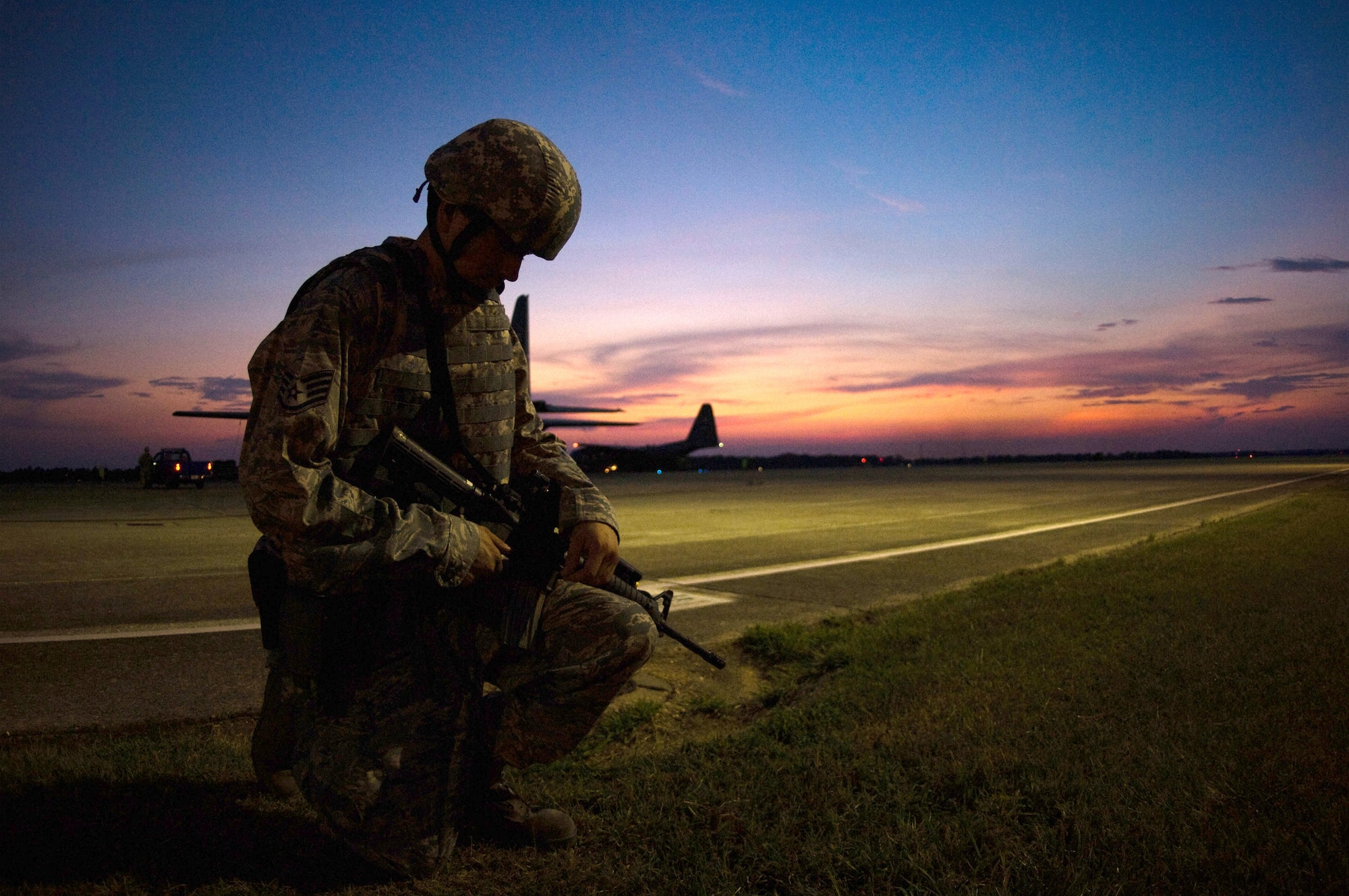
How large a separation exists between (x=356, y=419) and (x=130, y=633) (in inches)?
162

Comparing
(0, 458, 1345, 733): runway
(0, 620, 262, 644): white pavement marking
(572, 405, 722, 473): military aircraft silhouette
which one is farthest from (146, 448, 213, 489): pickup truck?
(0, 620, 262, 644): white pavement marking

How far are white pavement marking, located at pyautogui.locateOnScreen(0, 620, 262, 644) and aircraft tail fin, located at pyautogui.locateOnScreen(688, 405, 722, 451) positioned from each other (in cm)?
6005

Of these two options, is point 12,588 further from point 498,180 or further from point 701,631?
point 498,180

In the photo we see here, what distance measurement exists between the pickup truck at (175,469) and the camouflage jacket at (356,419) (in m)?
29.2

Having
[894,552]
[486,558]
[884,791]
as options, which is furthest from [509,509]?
[894,552]

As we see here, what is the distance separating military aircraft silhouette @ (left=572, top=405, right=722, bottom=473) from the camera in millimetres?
47859

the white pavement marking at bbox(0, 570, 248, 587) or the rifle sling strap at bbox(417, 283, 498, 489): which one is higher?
the rifle sling strap at bbox(417, 283, 498, 489)

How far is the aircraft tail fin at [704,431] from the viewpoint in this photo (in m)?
66.1

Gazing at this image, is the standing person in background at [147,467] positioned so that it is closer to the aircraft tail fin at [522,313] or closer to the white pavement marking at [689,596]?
the aircraft tail fin at [522,313]

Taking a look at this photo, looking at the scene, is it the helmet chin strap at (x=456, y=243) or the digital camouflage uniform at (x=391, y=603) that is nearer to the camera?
the digital camouflage uniform at (x=391, y=603)

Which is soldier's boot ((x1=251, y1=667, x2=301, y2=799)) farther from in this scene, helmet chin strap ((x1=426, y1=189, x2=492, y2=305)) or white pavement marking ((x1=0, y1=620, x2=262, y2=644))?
white pavement marking ((x1=0, y1=620, x2=262, y2=644))

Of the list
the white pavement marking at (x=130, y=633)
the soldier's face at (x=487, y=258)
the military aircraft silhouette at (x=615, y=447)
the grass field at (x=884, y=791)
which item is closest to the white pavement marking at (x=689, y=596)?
the grass field at (x=884, y=791)

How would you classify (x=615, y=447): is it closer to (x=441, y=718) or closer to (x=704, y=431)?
(x=704, y=431)

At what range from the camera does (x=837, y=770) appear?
9.15ft
